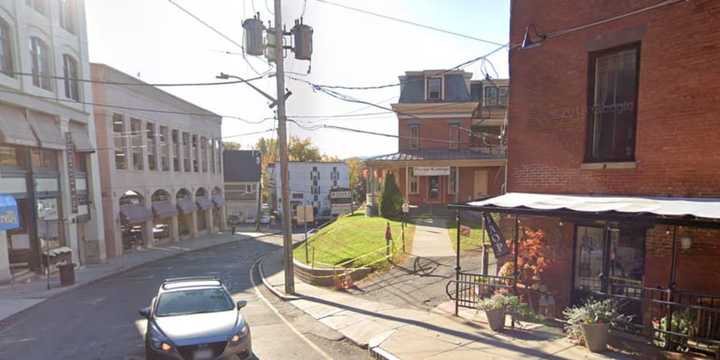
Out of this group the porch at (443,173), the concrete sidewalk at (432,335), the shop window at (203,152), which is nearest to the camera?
the concrete sidewalk at (432,335)

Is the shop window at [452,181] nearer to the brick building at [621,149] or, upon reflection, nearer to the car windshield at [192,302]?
the brick building at [621,149]

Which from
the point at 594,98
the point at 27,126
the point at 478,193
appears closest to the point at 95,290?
the point at 27,126

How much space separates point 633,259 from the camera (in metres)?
7.34

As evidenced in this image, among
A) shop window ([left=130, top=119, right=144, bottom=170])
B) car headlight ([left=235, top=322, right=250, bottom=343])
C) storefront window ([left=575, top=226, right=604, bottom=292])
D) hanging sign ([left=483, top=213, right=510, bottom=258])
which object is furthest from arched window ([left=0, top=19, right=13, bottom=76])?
storefront window ([left=575, top=226, right=604, bottom=292])

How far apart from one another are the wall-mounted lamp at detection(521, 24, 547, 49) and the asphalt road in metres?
8.47

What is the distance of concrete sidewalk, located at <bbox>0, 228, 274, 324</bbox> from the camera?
12.9 meters

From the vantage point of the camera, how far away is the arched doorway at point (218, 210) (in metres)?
42.5

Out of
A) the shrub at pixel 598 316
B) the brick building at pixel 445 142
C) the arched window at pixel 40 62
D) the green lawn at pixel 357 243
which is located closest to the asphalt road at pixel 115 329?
the green lawn at pixel 357 243

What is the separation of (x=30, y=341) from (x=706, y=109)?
1594cm

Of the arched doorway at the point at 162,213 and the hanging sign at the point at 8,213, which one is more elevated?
the hanging sign at the point at 8,213

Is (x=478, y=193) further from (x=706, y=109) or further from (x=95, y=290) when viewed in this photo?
(x=95, y=290)

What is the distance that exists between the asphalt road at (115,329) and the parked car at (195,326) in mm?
1157

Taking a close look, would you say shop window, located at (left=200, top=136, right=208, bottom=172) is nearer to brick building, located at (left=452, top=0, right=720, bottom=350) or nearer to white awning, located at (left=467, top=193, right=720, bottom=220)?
brick building, located at (left=452, top=0, right=720, bottom=350)

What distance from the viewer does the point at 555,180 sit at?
8.72 m
